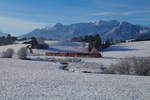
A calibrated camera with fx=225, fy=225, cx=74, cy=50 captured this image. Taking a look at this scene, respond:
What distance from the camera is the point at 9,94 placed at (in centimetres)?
1961

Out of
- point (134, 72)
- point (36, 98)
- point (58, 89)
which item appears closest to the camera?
point (36, 98)

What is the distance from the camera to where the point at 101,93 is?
21625mm

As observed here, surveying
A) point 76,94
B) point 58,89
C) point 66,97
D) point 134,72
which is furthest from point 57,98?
point 134,72

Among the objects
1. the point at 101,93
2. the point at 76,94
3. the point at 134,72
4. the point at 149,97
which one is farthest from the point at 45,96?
the point at 134,72

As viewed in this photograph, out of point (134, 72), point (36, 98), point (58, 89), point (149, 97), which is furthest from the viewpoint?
point (134, 72)

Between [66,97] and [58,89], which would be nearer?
[66,97]

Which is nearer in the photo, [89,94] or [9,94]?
[9,94]

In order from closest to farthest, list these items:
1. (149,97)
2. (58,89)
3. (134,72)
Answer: (149,97)
(58,89)
(134,72)

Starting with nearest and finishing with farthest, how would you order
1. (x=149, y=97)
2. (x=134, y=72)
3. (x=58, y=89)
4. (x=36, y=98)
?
(x=36, y=98)
(x=149, y=97)
(x=58, y=89)
(x=134, y=72)

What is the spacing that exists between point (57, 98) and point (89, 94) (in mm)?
3363

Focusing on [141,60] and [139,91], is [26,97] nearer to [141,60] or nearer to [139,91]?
[139,91]

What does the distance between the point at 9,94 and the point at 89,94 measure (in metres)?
7.18

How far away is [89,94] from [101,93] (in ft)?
4.53

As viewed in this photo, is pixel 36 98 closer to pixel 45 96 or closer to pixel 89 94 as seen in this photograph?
pixel 45 96
